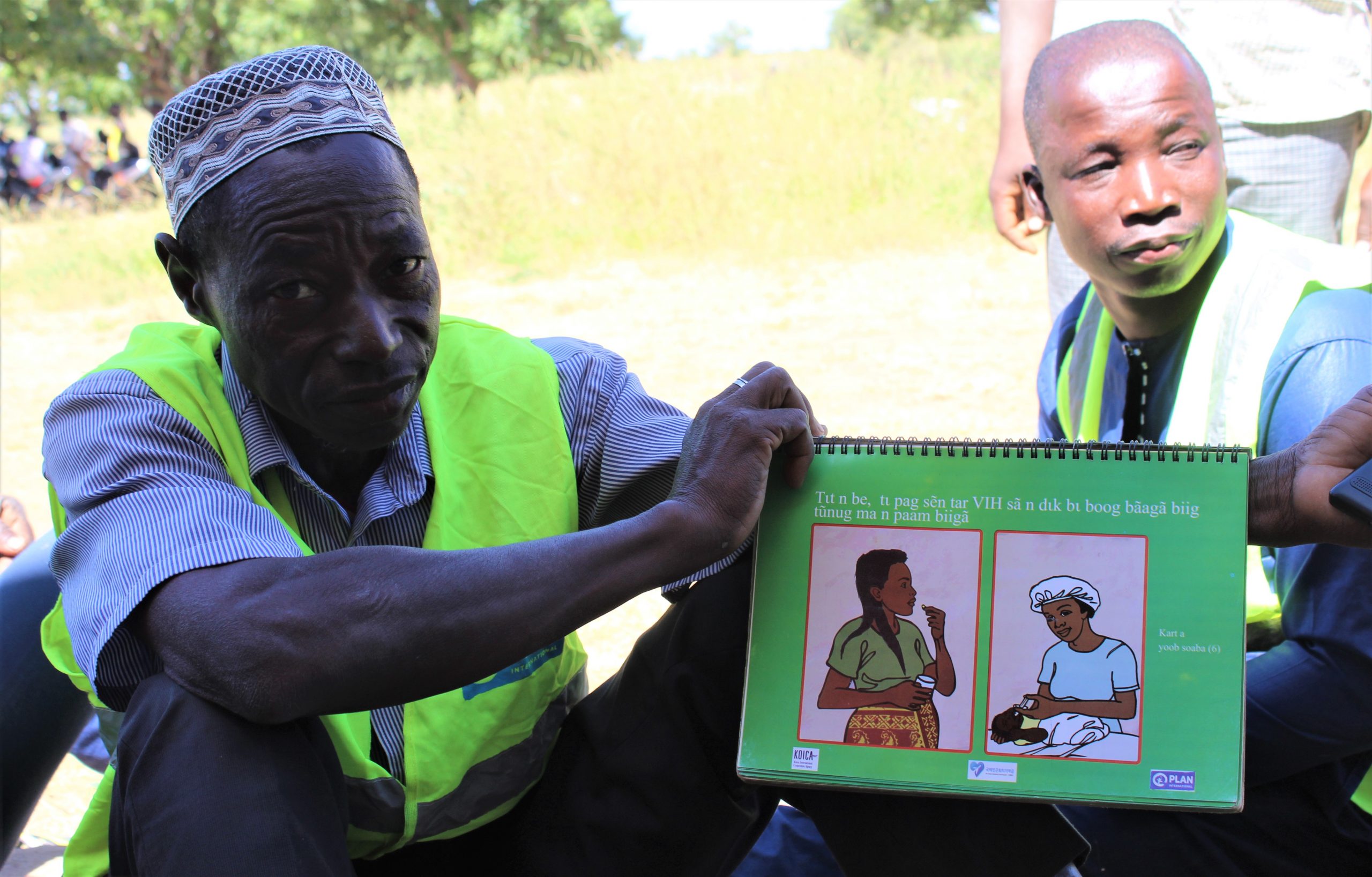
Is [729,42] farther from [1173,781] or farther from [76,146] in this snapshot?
[1173,781]

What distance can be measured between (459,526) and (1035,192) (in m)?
1.66

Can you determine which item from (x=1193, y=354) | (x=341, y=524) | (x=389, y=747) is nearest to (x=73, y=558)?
(x=341, y=524)

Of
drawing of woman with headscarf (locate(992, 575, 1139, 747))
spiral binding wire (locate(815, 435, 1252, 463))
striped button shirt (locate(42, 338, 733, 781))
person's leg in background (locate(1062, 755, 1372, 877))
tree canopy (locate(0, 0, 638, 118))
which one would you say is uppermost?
tree canopy (locate(0, 0, 638, 118))

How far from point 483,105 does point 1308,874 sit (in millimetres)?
10599

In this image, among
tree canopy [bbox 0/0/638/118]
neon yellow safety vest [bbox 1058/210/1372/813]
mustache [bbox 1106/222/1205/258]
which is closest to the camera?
neon yellow safety vest [bbox 1058/210/1372/813]

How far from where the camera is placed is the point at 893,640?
Answer: 1.53 meters

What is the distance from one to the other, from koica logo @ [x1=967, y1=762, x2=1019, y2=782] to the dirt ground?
2277mm

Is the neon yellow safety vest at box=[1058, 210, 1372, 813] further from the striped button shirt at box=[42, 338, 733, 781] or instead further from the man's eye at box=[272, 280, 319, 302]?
the man's eye at box=[272, 280, 319, 302]

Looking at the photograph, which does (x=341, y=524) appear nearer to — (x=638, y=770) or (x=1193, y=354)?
(x=638, y=770)

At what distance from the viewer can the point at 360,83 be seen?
1747mm

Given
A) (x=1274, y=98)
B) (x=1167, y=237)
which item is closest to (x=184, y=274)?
(x=1167, y=237)

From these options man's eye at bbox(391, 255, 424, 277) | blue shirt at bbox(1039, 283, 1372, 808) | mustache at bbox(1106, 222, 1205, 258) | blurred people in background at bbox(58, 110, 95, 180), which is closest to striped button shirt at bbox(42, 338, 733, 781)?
man's eye at bbox(391, 255, 424, 277)

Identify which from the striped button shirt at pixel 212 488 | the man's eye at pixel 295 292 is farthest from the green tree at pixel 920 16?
the man's eye at pixel 295 292

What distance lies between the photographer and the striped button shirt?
1.45 metres
